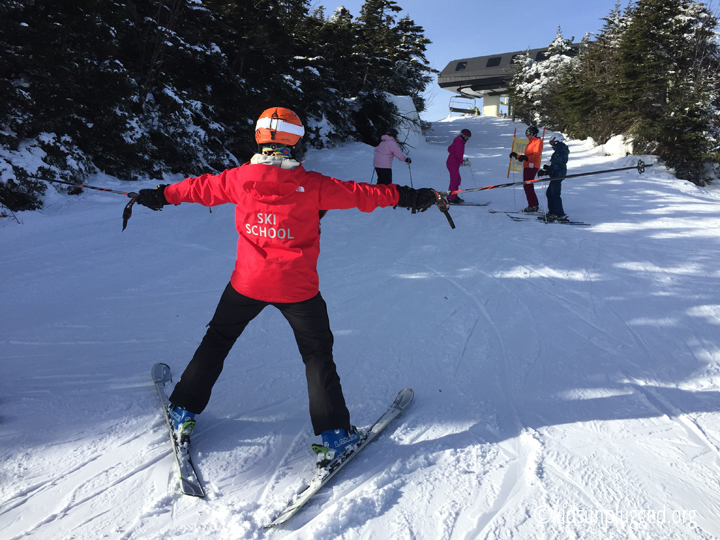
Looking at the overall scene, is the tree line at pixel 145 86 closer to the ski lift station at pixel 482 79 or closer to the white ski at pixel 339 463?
the white ski at pixel 339 463

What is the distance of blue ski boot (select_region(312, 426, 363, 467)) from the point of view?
226 cm

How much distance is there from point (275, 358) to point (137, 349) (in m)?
1.16

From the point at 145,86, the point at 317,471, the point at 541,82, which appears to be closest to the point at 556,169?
the point at 317,471

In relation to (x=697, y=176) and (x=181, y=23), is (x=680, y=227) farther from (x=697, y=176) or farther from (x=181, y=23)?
(x=181, y=23)

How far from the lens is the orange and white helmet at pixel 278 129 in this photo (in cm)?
225

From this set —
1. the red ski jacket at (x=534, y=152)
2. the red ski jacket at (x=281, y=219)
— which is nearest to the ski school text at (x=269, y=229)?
the red ski jacket at (x=281, y=219)

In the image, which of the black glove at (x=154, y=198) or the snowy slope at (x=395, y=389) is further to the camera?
the black glove at (x=154, y=198)

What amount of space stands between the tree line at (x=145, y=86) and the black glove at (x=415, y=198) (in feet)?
22.1

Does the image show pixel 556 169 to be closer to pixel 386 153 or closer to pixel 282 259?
pixel 386 153

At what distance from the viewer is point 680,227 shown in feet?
24.7

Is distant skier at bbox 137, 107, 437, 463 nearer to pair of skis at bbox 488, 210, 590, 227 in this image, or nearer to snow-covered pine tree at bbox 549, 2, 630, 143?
pair of skis at bbox 488, 210, 590, 227

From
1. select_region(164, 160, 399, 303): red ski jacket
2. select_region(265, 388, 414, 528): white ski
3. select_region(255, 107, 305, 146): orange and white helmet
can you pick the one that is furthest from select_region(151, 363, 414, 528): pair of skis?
select_region(255, 107, 305, 146): orange and white helmet

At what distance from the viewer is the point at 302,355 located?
7.63ft

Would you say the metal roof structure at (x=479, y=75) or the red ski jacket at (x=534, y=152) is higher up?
the metal roof structure at (x=479, y=75)
